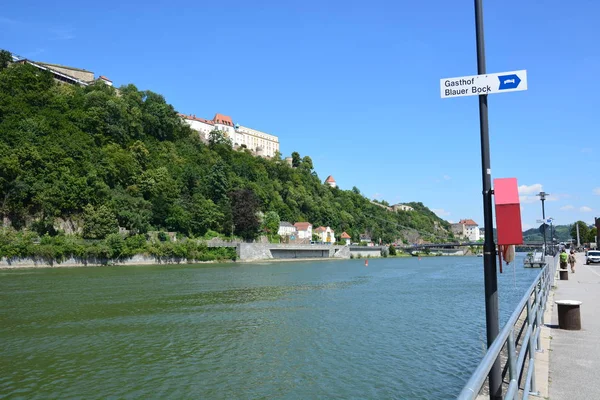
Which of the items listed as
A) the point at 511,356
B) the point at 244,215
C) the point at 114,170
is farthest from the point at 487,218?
the point at 244,215

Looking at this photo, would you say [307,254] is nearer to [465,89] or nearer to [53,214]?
[53,214]

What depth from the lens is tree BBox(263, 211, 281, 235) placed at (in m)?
99.4

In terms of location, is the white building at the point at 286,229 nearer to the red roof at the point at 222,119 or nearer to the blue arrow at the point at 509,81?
the red roof at the point at 222,119

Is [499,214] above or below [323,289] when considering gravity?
above

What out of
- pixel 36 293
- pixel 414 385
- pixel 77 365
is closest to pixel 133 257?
pixel 36 293

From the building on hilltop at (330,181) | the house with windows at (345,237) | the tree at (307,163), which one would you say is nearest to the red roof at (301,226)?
the house with windows at (345,237)

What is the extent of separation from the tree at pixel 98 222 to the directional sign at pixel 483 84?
64475 millimetres

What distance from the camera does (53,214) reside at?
61375 millimetres

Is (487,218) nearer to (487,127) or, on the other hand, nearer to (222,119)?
(487,127)

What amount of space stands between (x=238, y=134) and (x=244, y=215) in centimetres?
7004

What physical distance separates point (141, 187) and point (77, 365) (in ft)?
228

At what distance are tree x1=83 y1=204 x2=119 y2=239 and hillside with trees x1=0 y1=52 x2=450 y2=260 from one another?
5.4 inches

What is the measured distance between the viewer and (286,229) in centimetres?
11300

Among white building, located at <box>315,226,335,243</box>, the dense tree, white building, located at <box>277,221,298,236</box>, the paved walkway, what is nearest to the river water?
the paved walkway
